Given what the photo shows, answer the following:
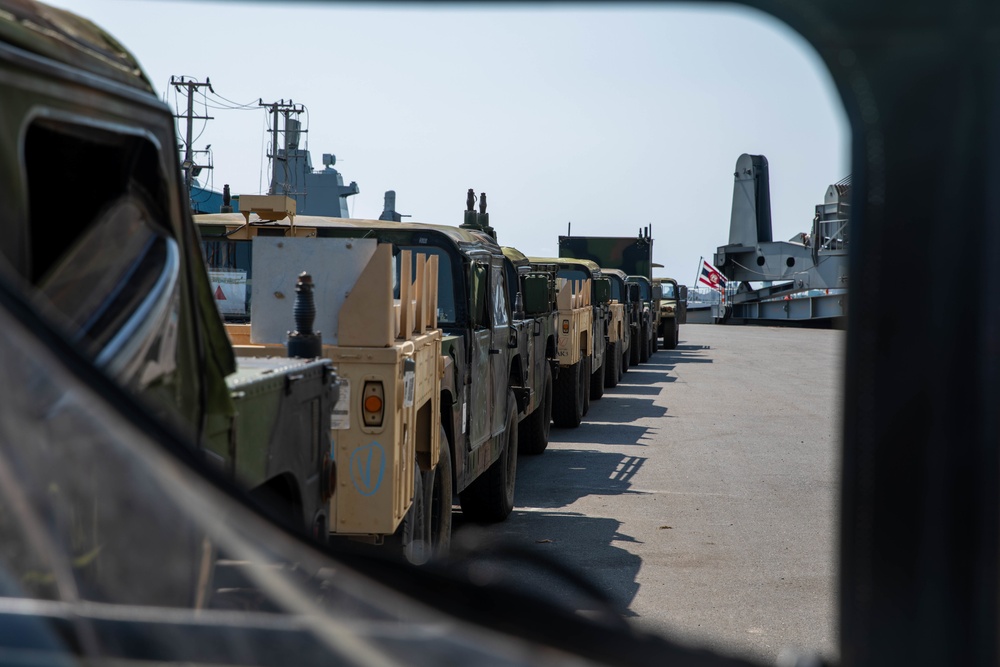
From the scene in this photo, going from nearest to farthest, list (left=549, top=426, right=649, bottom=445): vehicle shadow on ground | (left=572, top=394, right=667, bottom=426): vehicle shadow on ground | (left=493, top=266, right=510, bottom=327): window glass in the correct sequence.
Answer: (left=493, top=266, right=510, bottom=327): window glass → (left=549, top=426, right=649, bottom=445): vehicle shadow on ground → (left=572, top=394, right=667, bottom=426): vehicle shadow on ground

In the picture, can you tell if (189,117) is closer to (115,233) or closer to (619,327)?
(619,327)

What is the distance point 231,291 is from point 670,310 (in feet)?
89.8

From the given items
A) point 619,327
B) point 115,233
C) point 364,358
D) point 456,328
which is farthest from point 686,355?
point 115,233

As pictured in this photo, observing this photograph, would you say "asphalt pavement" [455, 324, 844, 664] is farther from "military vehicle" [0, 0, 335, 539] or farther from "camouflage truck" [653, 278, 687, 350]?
"camouflage truck" [653, 278, 687, 350]

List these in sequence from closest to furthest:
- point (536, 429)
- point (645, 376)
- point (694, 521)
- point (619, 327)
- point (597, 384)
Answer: point (694, 521), point (536, 429), point (597, 384), point (619, 327), point (645, 376)

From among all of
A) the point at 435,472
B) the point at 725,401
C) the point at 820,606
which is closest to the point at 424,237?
the point at 435,472

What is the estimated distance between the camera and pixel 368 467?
4594 millimetres

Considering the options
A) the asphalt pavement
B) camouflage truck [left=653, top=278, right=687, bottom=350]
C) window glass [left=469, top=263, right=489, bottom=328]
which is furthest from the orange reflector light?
camouflage truck [left=653, top=278, right=687, bottom=350]

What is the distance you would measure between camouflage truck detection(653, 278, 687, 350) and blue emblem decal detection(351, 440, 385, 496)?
26.6m

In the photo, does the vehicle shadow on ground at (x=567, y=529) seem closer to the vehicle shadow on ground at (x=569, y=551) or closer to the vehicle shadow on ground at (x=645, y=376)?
the vehicle shadow on ground at (x=569, y=551)

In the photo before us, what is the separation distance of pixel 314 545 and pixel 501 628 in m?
0.25

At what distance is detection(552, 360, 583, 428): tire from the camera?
13367mm

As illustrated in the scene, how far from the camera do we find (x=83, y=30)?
7.26 feet

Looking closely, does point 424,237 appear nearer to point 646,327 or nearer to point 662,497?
point 662,497
